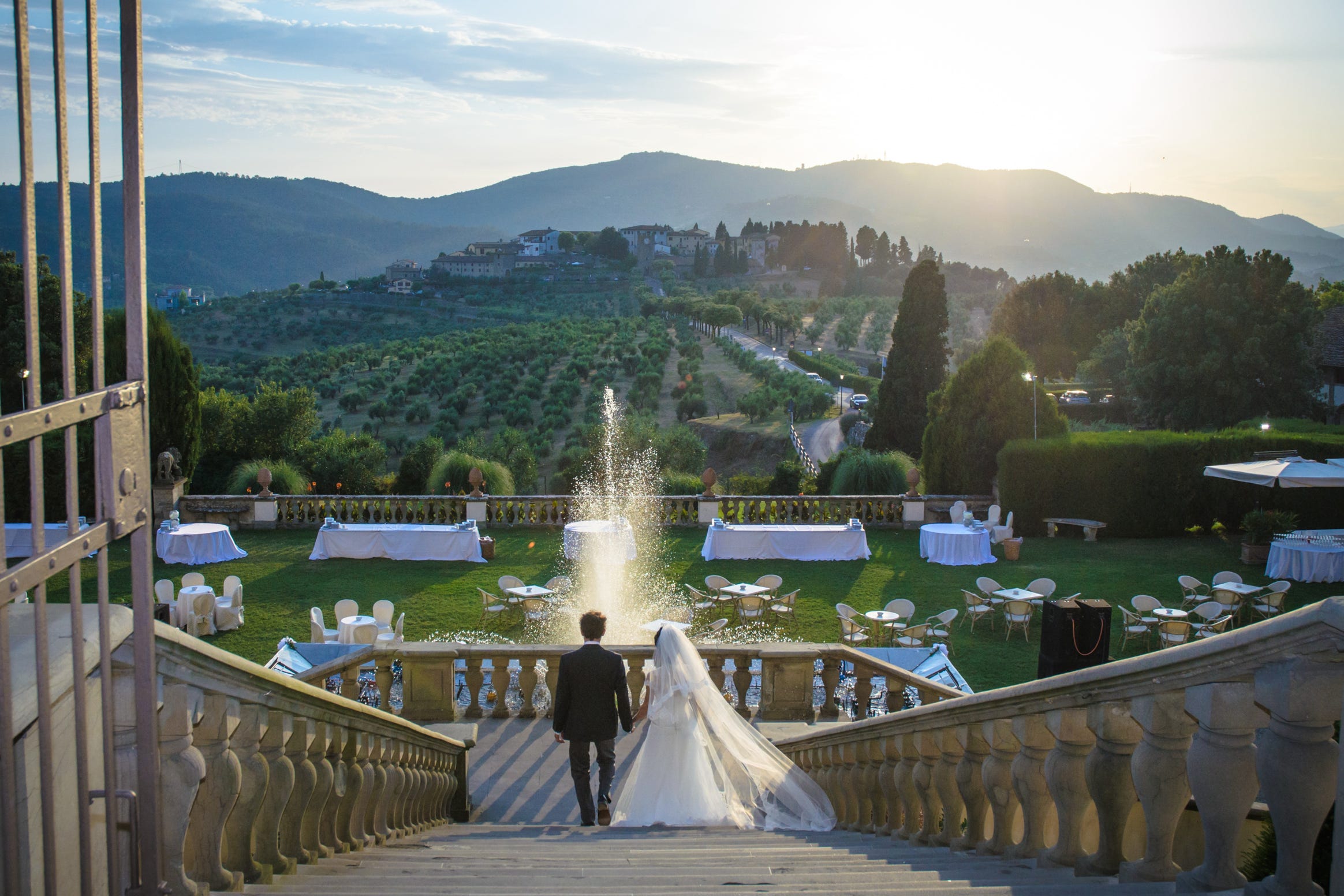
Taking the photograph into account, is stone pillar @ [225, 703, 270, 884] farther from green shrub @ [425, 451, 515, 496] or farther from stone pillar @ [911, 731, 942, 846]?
green shrub @ [425, 451, 515, 496]

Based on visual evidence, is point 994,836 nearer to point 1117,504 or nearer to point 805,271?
point 1117,504

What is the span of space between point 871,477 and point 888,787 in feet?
56.4

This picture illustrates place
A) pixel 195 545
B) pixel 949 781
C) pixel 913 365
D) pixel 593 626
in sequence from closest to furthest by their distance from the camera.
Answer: pixel 949 781 < pixel 593 626 < pixel 195 545 < pixel 913 365

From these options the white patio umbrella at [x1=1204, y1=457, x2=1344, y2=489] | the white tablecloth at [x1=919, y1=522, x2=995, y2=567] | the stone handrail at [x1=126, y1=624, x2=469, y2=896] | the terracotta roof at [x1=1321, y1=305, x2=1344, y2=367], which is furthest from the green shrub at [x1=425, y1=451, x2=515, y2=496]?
the terracotta roof at [x1=1321, y1=305, x2=1344, y2=367]

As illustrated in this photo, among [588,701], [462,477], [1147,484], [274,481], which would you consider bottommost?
[274,481]

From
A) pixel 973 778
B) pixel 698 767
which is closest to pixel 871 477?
pixel 698 767

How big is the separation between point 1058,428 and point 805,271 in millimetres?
115750

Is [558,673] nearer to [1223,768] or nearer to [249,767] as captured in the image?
[249,767]

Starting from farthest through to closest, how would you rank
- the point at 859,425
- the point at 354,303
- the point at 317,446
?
the point at 354,303 < the point at 859,425 < the point at 317,446

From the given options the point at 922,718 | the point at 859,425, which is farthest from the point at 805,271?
the point at 922,718

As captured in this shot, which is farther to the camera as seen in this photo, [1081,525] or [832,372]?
[832,372]

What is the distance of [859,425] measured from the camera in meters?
41.5

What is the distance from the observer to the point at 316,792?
3.50m

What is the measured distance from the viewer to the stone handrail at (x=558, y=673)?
7316mm
